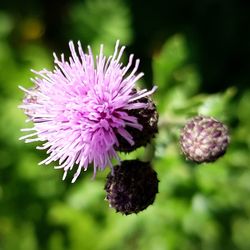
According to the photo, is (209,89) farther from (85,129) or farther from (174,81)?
(85,129)

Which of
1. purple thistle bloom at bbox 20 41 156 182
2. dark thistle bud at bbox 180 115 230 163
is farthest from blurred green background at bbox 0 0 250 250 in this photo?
purple thistle bloom at bbox 20 41 156 182

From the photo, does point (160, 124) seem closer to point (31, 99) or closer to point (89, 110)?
point (31, 99)

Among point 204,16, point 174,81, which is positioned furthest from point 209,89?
point 174,81

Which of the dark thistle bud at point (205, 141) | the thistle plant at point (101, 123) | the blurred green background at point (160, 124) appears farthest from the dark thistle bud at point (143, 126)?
the blurred green background at point (160, 124)

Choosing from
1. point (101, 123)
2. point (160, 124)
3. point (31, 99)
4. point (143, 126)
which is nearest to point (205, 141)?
point (143, 126)

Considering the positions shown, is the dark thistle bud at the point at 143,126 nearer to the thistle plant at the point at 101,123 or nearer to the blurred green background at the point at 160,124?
the thistle plant at the point at 101,123

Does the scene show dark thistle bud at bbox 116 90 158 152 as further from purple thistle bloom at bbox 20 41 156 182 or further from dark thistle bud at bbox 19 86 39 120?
dark thistle bud at bbox 19 86 39 120
